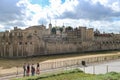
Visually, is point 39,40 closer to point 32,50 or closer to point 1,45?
point 32,50

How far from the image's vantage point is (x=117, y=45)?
5586 inches

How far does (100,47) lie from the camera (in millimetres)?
123062

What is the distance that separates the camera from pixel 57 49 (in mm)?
89750

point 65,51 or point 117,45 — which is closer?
point 65,51

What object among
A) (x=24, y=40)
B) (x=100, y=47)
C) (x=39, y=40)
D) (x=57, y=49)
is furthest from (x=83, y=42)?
(x=24, y=40)

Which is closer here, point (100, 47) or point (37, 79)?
point (37, 79)

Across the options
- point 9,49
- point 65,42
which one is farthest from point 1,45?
point 65,42

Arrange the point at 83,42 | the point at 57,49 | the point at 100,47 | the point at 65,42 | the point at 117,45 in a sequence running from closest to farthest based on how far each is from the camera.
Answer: the point at 57,49 < the point at 65,42 < the point at 83,42 < the point at 100,47 < the point at 117,45

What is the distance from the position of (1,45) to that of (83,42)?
4433cm

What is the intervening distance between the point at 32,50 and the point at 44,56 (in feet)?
14.0

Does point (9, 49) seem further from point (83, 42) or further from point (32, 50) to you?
point (83, 42)

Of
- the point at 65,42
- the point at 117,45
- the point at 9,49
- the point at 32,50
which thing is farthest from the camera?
the point at 117,45

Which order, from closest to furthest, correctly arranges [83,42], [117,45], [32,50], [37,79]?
[37,79]
[32,50]
[83,42]
[117,45]

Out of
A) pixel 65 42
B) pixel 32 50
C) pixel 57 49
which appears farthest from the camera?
pixel 65 42
